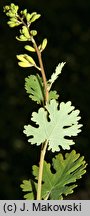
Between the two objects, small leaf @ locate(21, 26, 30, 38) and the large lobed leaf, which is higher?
small leaf @ locate(21, 26, 30, 38)

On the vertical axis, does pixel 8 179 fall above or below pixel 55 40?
below

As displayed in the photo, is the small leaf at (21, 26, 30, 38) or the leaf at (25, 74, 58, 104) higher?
the small leaf at (21, 26, 30, 38)

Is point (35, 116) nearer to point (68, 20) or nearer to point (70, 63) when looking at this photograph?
point (70, 63)

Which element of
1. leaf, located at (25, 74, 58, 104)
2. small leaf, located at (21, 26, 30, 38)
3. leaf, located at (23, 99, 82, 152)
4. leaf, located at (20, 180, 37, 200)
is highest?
small leaf, located at (21, 26, 30, 38)

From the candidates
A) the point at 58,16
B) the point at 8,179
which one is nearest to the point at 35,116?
the point at 8,179

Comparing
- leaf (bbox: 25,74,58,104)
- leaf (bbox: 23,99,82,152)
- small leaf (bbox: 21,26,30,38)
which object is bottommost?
leaf (bbox: 23,99,82,152)
